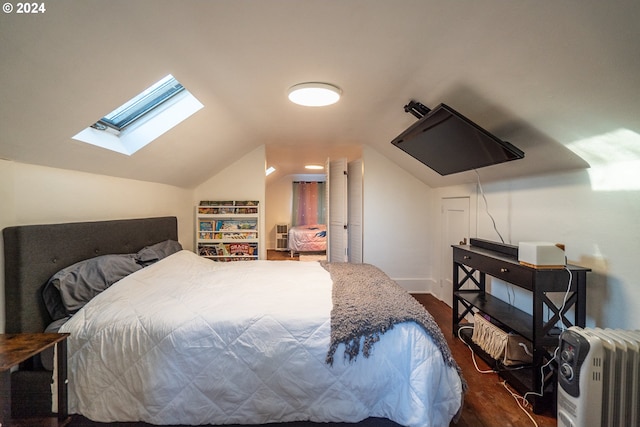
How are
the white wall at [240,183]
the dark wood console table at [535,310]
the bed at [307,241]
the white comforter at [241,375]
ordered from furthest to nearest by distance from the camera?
the bed at [307,241]
the white wall at [240,183]
the dark wood console table at [535,310]
the white comforter at [241,375]

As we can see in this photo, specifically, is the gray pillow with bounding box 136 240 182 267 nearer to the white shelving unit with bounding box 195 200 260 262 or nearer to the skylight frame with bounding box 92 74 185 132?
the white shelving unit with bounding box 195 200 260 262

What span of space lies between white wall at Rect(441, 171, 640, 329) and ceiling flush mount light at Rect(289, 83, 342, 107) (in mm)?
1722

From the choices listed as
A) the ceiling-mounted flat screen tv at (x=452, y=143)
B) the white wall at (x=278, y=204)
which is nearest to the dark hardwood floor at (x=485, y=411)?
the ceiling-mounted flat screen tv at (x=452, y=143)

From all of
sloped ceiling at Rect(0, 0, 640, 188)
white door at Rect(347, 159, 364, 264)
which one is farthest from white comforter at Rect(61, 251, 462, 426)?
white door at Rect(347, 159, 364, 264)

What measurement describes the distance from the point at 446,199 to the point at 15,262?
3.86m

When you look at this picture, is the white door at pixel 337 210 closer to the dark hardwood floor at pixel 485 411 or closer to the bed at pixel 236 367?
the dark hardwood floor at pixel 485 411

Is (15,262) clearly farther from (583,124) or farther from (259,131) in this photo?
(583,124)

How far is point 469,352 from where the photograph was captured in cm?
235

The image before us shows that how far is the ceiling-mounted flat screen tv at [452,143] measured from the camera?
5.61 ft

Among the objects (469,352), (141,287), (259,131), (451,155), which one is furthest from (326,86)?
(469,352)

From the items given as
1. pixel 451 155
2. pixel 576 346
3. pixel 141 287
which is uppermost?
pixel 451 155

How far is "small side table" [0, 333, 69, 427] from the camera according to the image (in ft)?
3.24

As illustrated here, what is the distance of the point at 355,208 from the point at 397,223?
673 mm

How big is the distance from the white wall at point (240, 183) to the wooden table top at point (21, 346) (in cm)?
256
